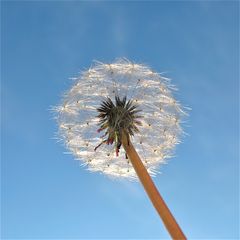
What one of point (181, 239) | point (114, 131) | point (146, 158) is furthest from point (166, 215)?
point (146, 158)

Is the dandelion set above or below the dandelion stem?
above

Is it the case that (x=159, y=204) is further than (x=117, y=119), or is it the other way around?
(x=117, y=119)

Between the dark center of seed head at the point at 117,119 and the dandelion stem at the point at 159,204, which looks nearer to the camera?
the dandelion stem at the point at 159,204

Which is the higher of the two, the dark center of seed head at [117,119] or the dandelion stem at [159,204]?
the dark center of seed head at [117,119]

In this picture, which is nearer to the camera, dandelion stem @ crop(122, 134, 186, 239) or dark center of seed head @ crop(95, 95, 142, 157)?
dandelion stem @ crop(122, 134, 186, 239)

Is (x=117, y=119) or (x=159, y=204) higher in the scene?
(x=117, y=119)

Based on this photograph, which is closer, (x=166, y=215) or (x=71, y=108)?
(x=166, y=215)

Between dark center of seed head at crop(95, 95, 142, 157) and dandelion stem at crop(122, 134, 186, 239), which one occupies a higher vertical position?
dark center of seed head at crop(95, 95, 142, 157)

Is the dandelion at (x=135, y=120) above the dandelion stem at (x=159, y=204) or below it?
above

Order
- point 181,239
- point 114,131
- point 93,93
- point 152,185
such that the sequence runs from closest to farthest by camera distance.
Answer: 1. point 181,239
2. point 152,185
3. point 114,131
4. point 93,93

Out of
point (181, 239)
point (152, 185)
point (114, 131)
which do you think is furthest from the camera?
point (114, 131)

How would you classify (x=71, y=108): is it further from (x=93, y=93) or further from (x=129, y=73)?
(x=129, y=73)
